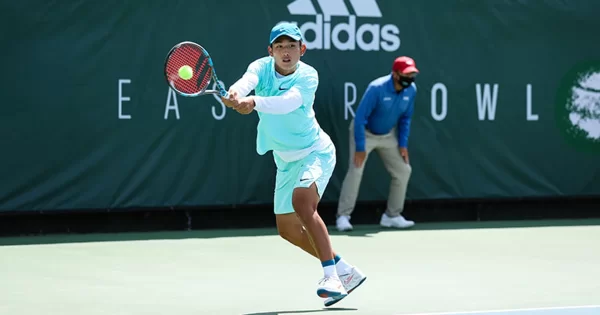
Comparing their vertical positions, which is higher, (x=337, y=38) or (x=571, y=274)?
(x=337, y=38)

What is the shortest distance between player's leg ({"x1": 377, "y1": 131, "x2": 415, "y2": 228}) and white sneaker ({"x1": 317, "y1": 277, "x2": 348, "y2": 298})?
12.8ft

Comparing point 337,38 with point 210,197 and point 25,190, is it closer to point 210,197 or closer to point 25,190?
point 210,197

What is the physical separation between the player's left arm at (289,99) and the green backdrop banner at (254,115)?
339cm

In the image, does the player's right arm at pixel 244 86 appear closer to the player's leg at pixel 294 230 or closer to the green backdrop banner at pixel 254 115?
the player's leg at pixel 294 230

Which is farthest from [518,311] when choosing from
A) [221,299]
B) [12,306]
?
[12,306]

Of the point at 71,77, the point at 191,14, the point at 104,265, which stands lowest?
the point at 104,265

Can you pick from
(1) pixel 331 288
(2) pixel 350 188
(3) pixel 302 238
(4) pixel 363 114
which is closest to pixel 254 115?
(4) pixel 363 114

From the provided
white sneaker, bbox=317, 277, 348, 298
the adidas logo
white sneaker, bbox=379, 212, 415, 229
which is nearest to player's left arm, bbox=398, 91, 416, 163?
white sneaker, bbox=379, 212, 415, 229

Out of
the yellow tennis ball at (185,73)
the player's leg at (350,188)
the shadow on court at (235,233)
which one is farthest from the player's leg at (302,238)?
the player's leg at (350,188)

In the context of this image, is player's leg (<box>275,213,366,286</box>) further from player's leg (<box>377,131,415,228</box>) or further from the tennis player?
player's leg (<box>377,131,415,228</box>)

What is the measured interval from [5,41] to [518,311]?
4823 mm

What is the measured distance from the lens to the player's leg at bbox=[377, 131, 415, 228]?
29.1 feet

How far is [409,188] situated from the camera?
923 centimetres

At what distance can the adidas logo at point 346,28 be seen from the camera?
8867 millimetres
